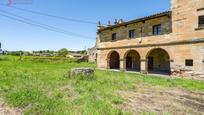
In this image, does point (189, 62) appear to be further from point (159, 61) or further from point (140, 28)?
point (159, 61)

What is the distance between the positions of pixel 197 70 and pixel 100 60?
1440 cm

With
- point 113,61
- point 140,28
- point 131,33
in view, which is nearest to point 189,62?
point 140,28

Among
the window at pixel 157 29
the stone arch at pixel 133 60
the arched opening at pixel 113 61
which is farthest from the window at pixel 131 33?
the arched opening at pixel 113 61

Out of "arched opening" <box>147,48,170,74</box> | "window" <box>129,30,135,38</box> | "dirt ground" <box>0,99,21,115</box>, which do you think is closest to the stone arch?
"arched opening" <box>147,48,170,74</box>

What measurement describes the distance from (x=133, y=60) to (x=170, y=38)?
8902mm

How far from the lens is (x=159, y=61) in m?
21.7

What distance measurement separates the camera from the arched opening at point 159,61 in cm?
2059

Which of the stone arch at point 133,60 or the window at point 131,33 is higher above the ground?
the window at point 131,33

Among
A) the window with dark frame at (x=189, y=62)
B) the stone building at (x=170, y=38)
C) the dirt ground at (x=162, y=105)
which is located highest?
the stone building at (x=170, y=38)

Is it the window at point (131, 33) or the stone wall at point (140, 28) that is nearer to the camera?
the stone wall at point (140, 28)

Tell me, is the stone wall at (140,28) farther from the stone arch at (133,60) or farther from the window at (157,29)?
the stone arch at (133,60)

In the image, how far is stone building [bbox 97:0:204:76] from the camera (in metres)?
13.9

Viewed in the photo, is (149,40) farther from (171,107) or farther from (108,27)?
(171,107)

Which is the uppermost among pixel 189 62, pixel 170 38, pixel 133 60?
pixel 170 38
